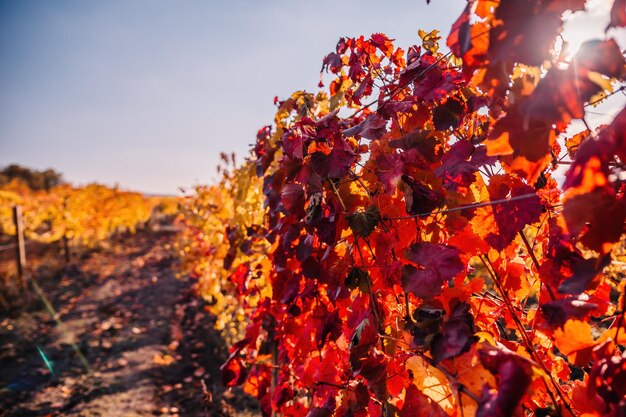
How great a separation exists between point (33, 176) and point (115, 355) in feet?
141

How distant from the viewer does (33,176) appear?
3891 cm

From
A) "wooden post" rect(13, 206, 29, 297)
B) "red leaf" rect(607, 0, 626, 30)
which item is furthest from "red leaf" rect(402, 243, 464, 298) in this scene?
"wooden post" rect(13, 206, 29, 297)

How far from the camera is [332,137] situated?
1.15m

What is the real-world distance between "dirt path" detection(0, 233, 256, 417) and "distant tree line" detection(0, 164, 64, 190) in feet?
120

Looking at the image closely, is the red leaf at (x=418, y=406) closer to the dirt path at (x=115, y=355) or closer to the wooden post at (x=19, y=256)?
the dirt path at (x=115, y=355)

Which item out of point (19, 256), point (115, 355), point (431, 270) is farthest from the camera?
point (19, 256)

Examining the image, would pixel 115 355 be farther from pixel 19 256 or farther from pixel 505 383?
pixel 505 383

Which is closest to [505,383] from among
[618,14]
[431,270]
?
[431,270]

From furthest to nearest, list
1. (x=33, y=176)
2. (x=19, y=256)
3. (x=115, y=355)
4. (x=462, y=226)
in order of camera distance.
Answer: (x=33, y=176) → (x=19, y=256) → (x=115, y=355) → (x=462, y=226)

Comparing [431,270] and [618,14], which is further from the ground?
[618,14]

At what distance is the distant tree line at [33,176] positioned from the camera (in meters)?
37.4

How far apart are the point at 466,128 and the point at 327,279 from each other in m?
0.71

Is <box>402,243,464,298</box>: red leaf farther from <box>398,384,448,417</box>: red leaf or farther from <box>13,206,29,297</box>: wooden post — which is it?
<box>13,206,29,297</box>: wooden post

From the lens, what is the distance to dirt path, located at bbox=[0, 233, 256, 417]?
4082 millimetres
